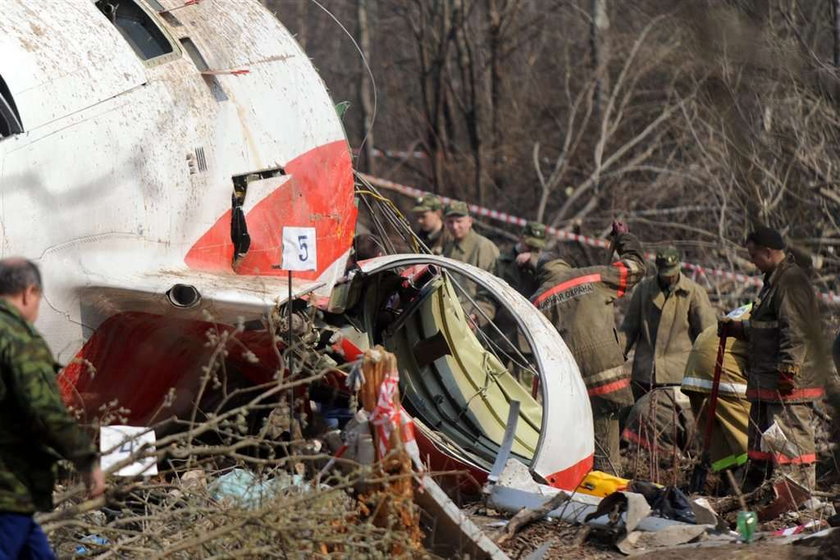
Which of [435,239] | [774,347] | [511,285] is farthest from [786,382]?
[435,239]

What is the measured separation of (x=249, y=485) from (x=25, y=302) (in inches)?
68.7

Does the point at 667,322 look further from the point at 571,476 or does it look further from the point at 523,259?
the point at 571,476

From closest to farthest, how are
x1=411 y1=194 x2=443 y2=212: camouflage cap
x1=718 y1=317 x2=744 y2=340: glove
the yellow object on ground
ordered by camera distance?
the yellow object on ground
x1=718 y1=317 x2=744 y2=340: glove
x1=411 y1=194 x2=443 y2=212: camouflage cap

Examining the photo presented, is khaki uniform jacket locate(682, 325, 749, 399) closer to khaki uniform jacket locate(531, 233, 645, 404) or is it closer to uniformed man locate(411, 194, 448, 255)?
khaki uniform jacket locate(531, 233, 645, 404)

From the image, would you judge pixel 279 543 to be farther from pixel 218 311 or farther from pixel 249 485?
pixel 218 311

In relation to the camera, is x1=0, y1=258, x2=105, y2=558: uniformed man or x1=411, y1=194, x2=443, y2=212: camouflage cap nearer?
x1=0, y1=258, x2=105, y2=558: uniformed man

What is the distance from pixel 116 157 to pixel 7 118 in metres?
0.71

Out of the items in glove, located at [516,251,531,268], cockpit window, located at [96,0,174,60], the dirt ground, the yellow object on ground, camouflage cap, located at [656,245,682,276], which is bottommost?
the yellow object on ground

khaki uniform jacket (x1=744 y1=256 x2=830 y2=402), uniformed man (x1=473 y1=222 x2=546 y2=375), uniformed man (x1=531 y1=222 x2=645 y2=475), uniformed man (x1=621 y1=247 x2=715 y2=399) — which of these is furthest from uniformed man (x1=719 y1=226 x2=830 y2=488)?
uniformed man (x1=473 y1=222 x2=546 y2=375)

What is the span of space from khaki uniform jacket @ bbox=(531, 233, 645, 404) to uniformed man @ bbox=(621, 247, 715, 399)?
53 cm

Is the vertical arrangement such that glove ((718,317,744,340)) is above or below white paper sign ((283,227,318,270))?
below

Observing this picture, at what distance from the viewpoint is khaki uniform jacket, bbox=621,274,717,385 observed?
10836mm

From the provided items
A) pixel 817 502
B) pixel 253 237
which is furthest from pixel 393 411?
pixel 817 502

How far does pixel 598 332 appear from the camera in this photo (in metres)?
10.1
